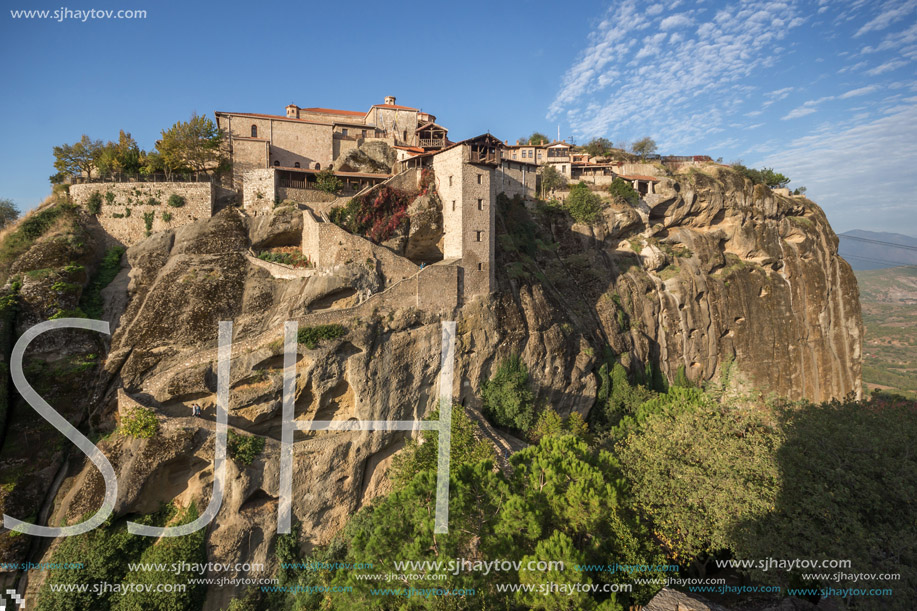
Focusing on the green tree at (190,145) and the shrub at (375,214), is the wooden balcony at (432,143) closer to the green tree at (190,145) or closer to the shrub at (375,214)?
the shrub at (375,214)

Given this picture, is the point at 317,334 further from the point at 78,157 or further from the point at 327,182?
the point at 78,157

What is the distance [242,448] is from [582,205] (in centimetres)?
3508

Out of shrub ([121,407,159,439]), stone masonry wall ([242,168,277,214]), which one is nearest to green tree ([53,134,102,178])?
stone masonry wall ([242,168,277,214])

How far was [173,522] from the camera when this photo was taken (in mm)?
18938

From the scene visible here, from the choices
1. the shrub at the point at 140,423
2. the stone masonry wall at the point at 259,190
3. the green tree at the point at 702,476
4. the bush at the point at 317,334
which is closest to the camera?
the green tree at the point at 702,476

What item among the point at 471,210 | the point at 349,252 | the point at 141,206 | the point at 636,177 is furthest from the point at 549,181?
the point at 141,206

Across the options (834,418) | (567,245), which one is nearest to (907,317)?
(567,245)

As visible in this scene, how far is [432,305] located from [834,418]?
18620 millimetres

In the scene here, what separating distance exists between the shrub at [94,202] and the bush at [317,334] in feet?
62.1

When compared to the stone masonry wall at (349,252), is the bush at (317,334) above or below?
below

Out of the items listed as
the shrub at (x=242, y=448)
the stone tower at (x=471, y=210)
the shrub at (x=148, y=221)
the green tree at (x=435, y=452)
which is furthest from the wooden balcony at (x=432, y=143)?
the shrub at (x=242, y=448)

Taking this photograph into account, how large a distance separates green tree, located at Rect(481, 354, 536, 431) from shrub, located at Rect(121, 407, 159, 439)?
17.4m

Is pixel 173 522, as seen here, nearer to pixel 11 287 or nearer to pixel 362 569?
pixel 362 569

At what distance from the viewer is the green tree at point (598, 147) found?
5397cm
